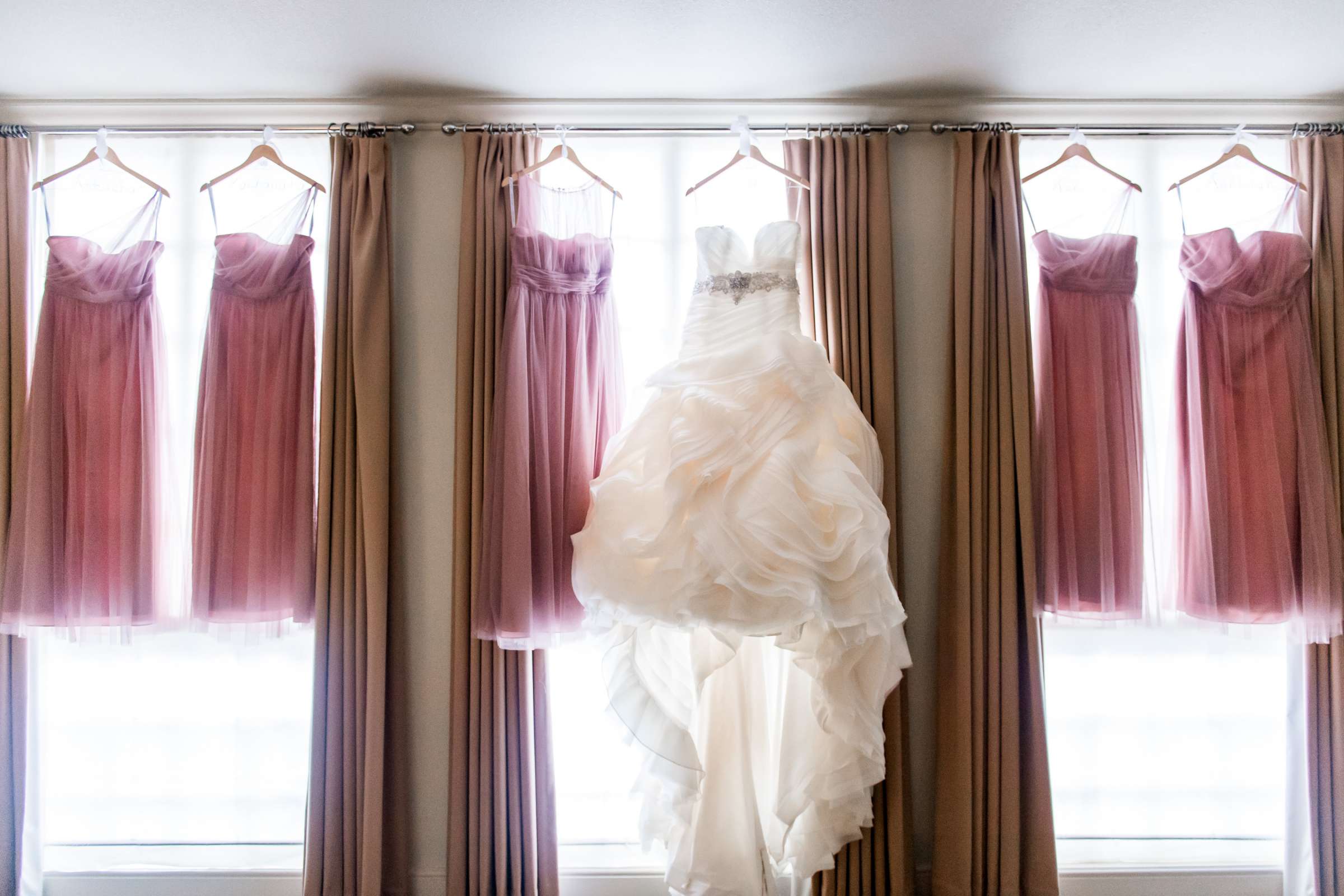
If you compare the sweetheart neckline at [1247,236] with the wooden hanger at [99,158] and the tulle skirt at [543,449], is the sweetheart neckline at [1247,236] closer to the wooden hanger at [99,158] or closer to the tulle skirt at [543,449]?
the tulle skirt at [543,449]

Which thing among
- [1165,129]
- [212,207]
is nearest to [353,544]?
[212,207]

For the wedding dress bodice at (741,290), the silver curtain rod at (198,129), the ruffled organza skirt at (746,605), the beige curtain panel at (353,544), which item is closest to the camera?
the ruffled organza skirt at (746,605)

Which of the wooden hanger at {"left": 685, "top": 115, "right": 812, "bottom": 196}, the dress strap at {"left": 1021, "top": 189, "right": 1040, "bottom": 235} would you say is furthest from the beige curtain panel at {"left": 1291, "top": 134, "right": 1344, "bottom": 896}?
the wooden hanger at {"left": 685, "top": 115, "right": 812, "bottom": 196}

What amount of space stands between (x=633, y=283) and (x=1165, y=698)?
2.32m

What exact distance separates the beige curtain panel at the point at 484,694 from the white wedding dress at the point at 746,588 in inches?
16.5

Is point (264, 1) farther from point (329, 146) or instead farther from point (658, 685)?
point (658, 685)

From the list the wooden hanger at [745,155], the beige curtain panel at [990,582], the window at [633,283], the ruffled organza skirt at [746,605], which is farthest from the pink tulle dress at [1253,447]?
the window at [633,283]

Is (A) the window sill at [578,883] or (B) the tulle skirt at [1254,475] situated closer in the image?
(B) the tulle skirt at [1254,475]

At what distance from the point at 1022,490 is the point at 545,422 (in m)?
1.48

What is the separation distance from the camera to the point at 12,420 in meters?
2.31

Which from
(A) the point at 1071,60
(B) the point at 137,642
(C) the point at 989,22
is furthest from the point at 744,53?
(B) the point at 137,642

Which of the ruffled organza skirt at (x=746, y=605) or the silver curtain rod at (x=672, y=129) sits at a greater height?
the silver curtain rod at (x=672, y=129)

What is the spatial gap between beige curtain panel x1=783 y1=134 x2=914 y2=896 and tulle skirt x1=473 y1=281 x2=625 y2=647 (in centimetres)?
68

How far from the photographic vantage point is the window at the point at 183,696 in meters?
2.44
